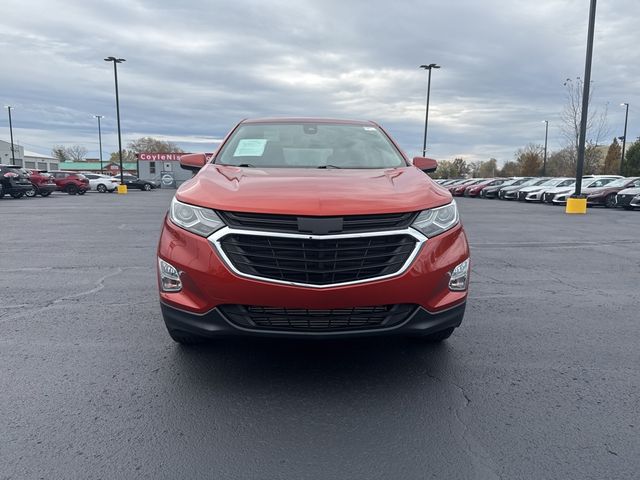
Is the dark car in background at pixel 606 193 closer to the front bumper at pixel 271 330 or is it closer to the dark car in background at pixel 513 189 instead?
the dark car in background at pixel 513 189

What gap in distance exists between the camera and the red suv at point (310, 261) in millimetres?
2738

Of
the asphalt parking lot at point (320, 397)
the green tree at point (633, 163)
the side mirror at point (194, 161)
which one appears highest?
the green tree at point (633, 163)

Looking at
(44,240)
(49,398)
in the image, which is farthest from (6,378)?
(44,240)

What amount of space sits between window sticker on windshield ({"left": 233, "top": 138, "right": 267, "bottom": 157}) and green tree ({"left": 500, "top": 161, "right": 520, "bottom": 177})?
86.5 m

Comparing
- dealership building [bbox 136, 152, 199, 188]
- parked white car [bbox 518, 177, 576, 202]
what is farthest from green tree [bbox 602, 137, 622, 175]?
dealership building [bbox 136, 152, 199, 188]

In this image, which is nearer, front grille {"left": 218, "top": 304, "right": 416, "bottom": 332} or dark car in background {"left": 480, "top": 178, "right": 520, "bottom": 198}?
front grille {"left": 218, "top": 304, "right": 416, "bottom": 332}

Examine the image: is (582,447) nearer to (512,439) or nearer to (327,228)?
(512,439)

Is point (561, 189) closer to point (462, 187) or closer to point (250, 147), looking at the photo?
point (462, 187)

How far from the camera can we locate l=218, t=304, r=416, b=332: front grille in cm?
278

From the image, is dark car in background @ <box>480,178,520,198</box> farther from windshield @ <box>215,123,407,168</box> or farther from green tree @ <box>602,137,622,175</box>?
green tree @ <box>602,137,622,175</box>

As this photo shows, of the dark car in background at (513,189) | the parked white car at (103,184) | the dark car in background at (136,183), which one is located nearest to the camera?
the dark car in background at (513,189)

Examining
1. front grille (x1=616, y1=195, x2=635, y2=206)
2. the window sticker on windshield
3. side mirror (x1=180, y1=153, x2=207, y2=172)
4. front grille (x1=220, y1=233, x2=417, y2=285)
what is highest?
the window sticker on windshield

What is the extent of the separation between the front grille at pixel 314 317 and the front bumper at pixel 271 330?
0.02 metres

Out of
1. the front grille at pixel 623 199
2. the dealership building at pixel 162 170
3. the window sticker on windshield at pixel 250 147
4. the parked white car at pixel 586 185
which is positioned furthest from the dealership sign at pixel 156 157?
the window sticker on windshield at pixel 250 147
